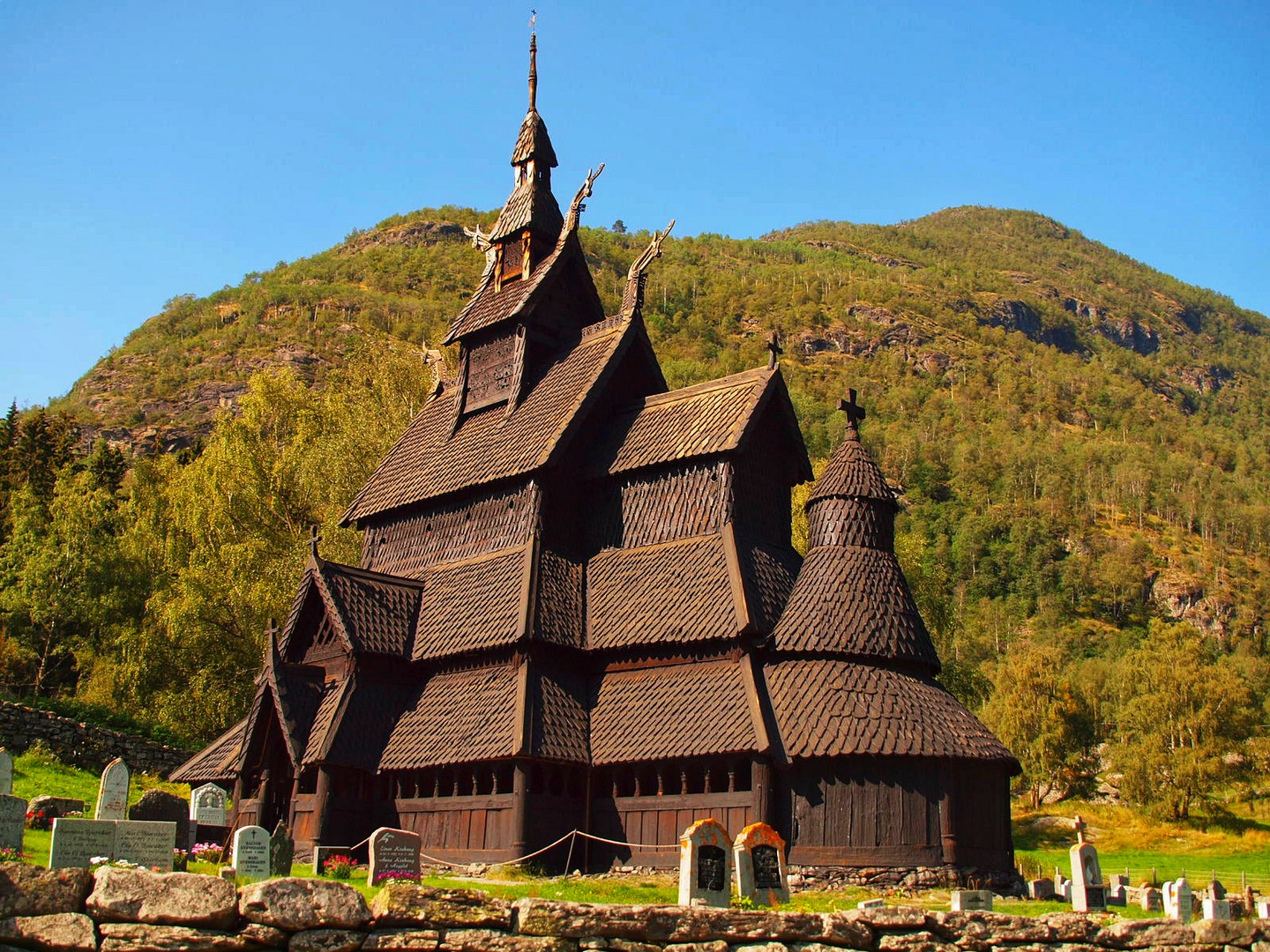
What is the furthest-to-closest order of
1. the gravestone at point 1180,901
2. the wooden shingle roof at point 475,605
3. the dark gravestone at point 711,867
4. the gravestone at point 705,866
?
the wooden shingle roof at point 475,605 → the gravestone at point 1180,901 → the dark gravestone at point 711,867 → the gravestone at point 705,866

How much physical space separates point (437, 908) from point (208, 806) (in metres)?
16.1

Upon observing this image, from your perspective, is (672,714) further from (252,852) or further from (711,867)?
(252,852)

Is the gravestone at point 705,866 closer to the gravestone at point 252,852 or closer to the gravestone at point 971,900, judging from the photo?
the gravestone at point 971,900

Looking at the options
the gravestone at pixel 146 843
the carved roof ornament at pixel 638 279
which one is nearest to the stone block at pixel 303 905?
the gravestone at pixel 146 843

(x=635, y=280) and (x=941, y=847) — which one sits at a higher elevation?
(x=635, y=280)

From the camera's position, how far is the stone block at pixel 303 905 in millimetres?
10383

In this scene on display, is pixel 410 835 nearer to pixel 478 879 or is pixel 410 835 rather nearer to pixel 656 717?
pixel 478 879

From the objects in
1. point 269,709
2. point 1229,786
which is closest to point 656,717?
point 269,709

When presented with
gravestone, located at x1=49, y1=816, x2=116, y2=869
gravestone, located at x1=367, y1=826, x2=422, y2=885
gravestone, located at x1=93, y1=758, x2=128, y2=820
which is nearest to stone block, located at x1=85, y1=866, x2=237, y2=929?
gravestone, located at x1=49, y1=816, x2=116, y2=869

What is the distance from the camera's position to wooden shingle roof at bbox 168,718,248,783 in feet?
94.6

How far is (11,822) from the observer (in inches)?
571

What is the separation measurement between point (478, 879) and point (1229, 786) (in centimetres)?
5453

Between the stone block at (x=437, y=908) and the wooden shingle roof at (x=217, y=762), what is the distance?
1892cm

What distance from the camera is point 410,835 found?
18031 millimetres
